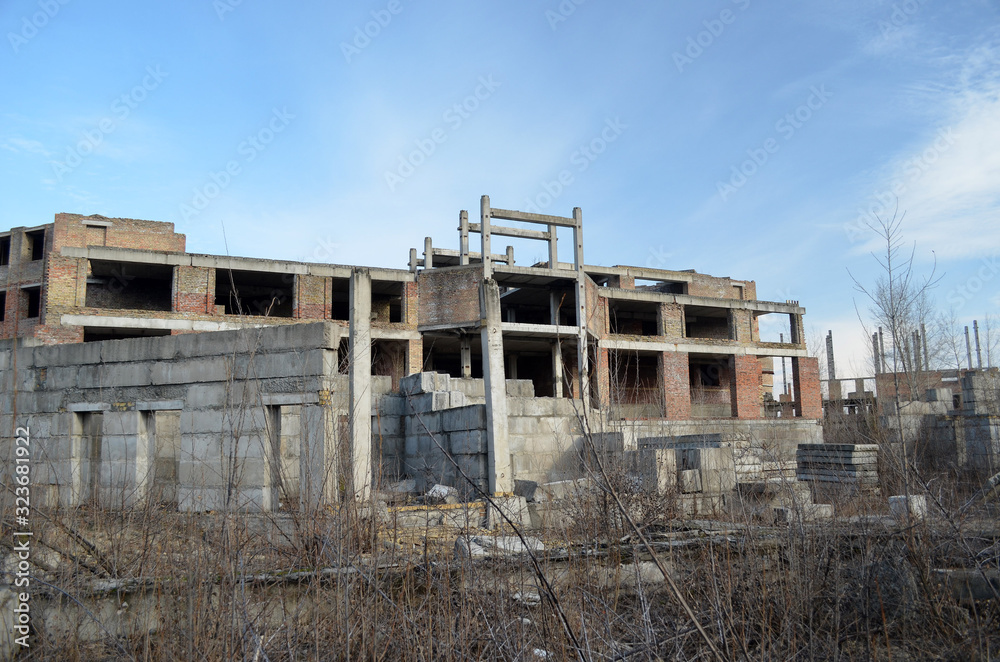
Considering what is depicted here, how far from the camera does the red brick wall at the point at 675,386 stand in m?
27.5

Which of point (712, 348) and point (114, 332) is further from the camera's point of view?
point (712, 348)

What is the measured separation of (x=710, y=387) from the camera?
103 ft

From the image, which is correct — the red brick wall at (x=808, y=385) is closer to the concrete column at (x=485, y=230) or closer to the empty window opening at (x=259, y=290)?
the concrete column at (x=485, y=230)

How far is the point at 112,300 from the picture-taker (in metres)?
27.6

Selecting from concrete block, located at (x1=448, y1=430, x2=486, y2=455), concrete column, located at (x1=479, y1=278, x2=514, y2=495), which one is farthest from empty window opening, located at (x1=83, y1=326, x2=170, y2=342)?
concrete column, located at (x1=479, y1=278, x2=514, y2=495)

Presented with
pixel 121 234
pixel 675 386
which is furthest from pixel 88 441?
pixel 121 234

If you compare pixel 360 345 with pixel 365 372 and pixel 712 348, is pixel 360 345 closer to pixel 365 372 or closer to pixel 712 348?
pixel 365 372

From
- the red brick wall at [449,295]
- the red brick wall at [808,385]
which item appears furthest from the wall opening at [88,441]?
the red brick wall at [808,385]

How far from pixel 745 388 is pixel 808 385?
125 inches

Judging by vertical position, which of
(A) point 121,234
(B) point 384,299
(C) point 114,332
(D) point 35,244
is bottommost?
(C) point 114,332

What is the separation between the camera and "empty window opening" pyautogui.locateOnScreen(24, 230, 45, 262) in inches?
1170

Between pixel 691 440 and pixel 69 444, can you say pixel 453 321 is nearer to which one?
pixel 691 440

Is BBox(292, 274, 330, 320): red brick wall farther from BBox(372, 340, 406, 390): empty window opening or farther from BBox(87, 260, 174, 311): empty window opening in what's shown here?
BBox(87, 260, 174, 311): empty window opening

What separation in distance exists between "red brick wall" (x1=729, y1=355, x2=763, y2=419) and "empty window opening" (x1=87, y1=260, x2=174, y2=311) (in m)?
23.2
